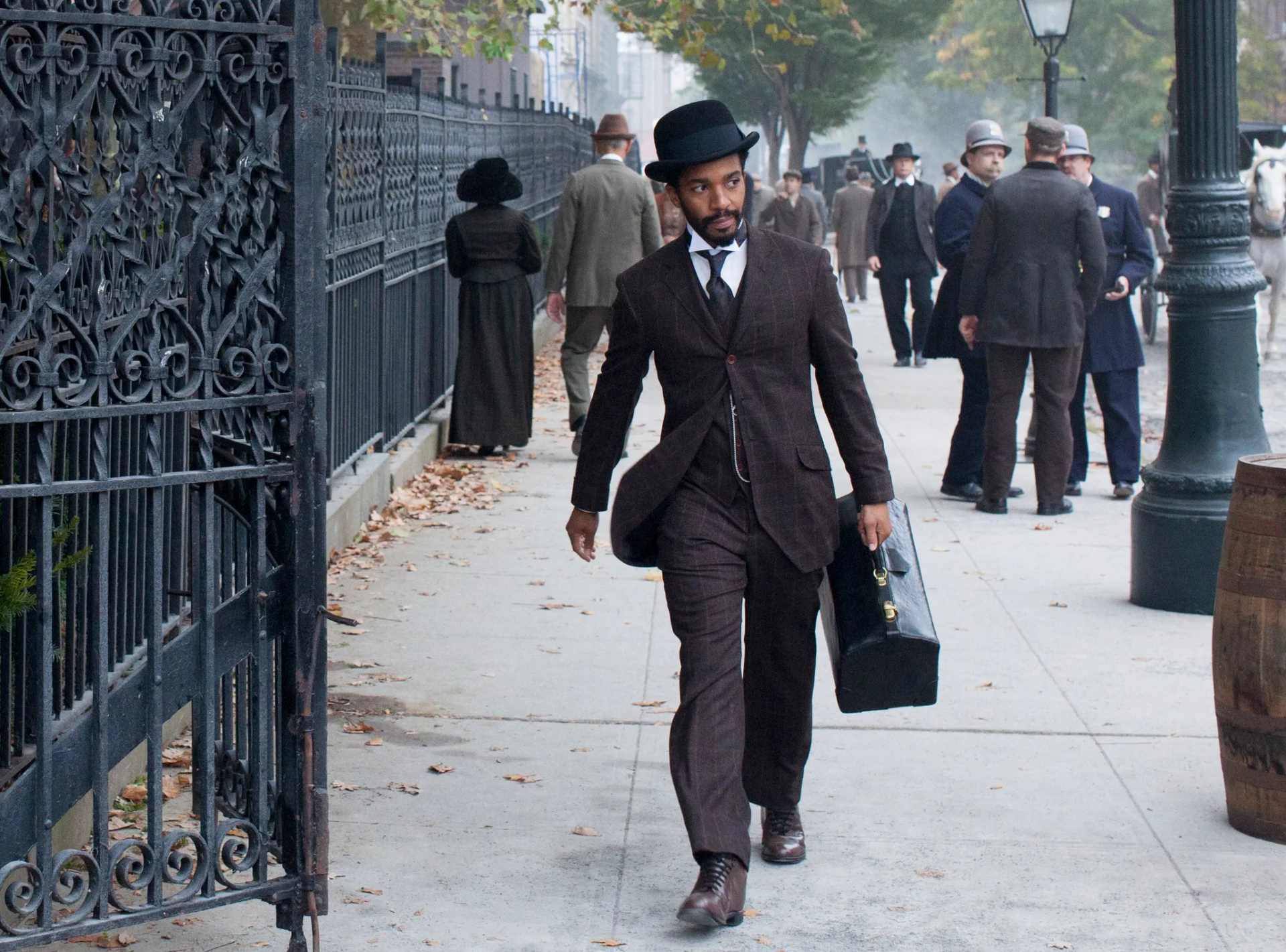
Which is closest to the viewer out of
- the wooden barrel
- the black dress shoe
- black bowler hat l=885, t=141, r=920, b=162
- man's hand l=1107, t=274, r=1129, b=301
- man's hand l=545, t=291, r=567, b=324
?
the wooden barrel

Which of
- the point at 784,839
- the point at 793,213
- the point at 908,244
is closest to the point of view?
the point at 784,839

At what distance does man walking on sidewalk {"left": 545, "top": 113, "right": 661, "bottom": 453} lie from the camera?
487 inches

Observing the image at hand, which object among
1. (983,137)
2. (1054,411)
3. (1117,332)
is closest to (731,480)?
(1054,411)

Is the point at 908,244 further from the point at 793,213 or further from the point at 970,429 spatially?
the point at 970,429

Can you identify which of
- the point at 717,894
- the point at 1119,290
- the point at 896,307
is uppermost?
the point at 1119,290

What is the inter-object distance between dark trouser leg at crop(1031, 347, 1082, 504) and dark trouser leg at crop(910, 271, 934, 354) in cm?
663

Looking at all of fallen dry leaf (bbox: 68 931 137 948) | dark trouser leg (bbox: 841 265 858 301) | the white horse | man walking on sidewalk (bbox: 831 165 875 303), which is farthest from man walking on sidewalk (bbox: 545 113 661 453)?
dark trouser leg (bbox: 841 265 858 301)

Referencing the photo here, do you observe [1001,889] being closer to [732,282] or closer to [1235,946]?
[1235,946]

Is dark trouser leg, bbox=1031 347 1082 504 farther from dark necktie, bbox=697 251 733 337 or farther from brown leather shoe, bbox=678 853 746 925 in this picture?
brown leather shoe, bbox=678 853 746 925

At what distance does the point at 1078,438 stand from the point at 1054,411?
1.25m

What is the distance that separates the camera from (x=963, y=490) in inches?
432

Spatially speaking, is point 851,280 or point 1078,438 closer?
point 1078,438

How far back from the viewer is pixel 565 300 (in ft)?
41.0

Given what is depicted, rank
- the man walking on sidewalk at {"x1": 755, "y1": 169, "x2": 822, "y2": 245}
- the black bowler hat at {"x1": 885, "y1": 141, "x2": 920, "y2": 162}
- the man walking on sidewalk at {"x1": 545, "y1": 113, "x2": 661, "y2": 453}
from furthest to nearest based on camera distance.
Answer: the man walking on sidewalk at {"x1": 755, "y1": 169, "x2": 822, "y2": 245} → the black bowler hat at {"x1": 885, "y1": 141, "x2": 920, "y2": 162} → the man walking on sidewalk at {"x1": 545, "y1": 113, "x2": 661, "y2": 453}
